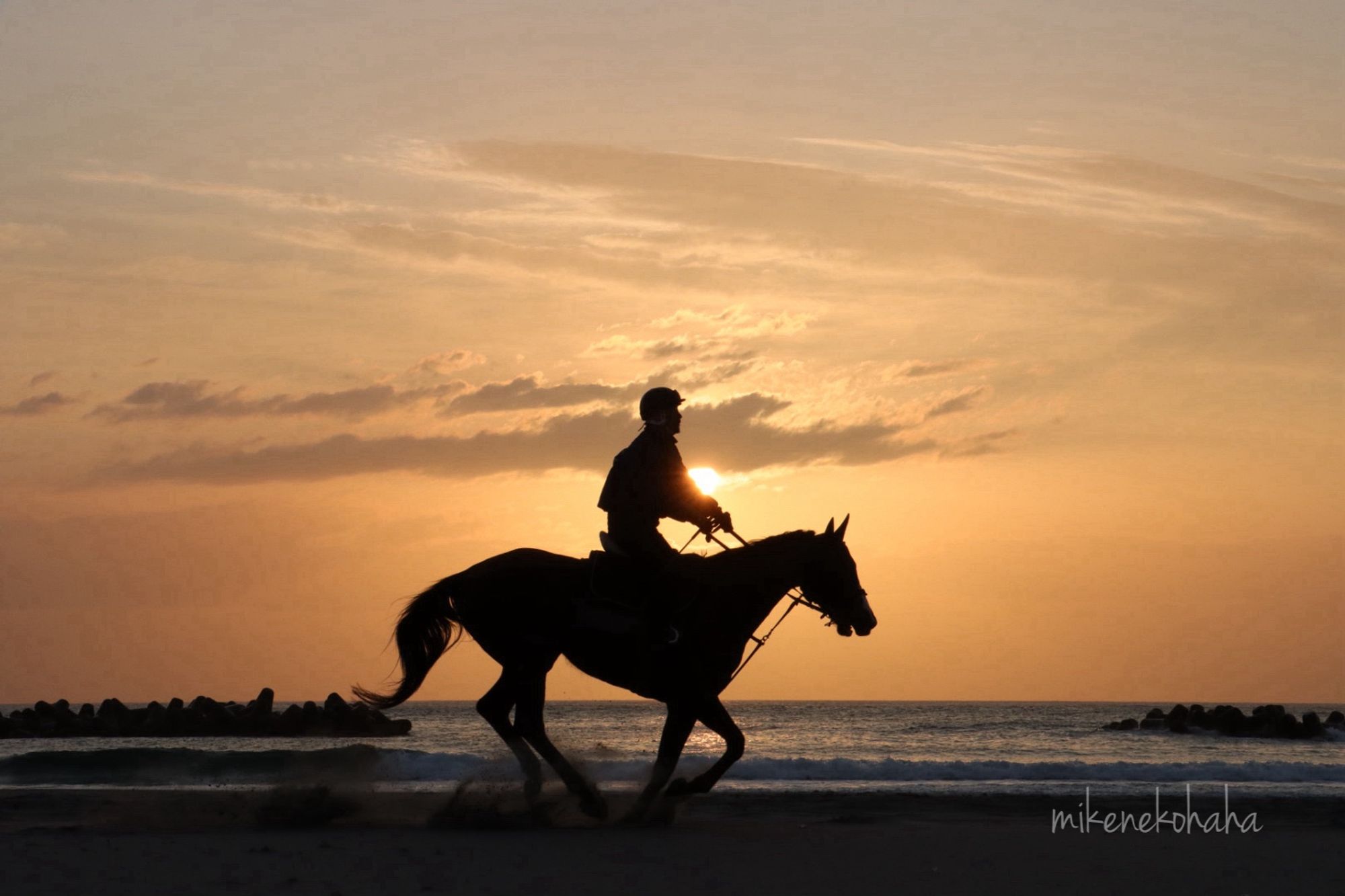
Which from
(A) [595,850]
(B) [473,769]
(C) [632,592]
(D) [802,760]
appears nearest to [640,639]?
(C) [632,592]

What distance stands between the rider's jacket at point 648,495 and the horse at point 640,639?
0.32m

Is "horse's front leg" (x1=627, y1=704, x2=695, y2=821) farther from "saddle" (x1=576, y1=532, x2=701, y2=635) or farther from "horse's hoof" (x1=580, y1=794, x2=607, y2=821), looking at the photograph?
"saddle" (x1=576, y1=532, x2=701, y2=635)

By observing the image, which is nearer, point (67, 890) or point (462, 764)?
point (67, 890)

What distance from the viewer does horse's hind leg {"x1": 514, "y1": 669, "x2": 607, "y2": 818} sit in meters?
9.28

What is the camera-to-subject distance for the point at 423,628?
9.85 m

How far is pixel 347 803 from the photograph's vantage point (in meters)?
9.93

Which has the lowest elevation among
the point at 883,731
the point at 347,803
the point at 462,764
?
the point at 883,731

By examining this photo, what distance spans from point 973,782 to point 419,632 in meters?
9.92

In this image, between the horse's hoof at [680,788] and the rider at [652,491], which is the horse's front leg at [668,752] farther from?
the rider at [652,491]

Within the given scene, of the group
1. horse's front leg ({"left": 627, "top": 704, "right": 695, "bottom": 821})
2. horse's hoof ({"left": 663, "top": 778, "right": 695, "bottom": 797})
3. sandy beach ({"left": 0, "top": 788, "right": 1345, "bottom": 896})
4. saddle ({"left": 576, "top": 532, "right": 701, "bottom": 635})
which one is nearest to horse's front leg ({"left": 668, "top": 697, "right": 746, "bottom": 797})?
horse's hoof ({"left": 663, "top": 778, "right": 695, "bottom": 797})

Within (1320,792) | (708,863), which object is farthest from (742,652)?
(1320,792)

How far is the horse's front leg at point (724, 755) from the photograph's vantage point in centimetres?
902

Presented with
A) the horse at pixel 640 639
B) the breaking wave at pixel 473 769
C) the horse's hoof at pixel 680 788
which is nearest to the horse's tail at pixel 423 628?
the horse at pixel 640 639

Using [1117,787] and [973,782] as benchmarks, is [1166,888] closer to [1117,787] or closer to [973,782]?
[1117,787]
